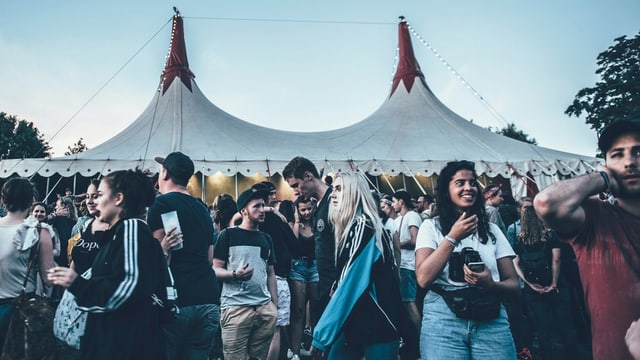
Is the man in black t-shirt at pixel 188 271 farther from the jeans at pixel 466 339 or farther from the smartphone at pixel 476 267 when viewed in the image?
the smartphone at pixel 476 267

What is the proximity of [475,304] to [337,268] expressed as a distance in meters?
0.79

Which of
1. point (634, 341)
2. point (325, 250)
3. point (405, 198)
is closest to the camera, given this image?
point (634, 341)

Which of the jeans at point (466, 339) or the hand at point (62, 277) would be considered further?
the jeans at point (466, 339)

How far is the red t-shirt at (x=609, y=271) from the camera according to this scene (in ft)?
4.62

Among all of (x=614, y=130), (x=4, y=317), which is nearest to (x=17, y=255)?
(x=4, y=317)

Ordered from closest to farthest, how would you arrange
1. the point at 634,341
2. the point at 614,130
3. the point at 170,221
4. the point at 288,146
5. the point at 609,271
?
the point at 634,341, the point at 609,271, the point at 614,130, the point at 170,221, the point at 288,146

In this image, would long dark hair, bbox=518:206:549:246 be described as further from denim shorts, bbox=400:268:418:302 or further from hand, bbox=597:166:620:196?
hand, bbox=597:166:620:196

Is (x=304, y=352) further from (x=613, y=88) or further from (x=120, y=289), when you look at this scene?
(x=613, y=88)

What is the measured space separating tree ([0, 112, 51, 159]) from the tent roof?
55.1 ft

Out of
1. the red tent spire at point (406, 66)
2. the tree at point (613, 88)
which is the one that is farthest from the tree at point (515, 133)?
the red tent spire at point (406, 66)

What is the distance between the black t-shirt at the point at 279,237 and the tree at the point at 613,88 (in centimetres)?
2512

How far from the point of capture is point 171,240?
98.3 inches

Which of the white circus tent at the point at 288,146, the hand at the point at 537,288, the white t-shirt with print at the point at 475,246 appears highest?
the white circus tent at the point at 288,146

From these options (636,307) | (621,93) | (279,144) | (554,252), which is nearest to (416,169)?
(279,144)
